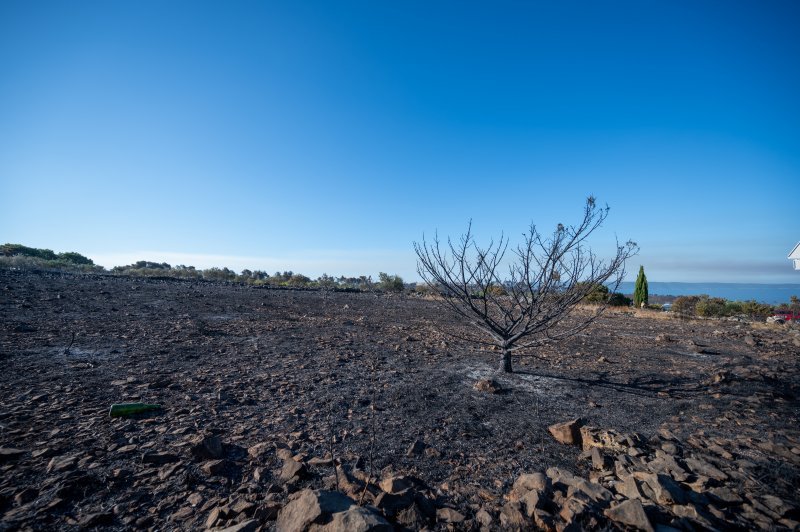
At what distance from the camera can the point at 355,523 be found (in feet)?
6.29

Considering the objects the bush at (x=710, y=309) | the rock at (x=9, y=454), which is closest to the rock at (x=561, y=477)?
the rock at (x=9, y=454)

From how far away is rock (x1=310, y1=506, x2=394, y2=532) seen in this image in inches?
74.7

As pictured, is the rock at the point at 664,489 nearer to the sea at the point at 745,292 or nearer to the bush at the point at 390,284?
the sea at the point at 745,292

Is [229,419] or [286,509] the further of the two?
[229,419]

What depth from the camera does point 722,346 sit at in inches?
365

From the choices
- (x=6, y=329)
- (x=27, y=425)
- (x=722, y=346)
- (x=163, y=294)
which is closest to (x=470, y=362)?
(x=27, y=425)

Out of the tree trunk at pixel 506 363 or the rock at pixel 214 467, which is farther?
the tree trunk at pixel 506 363

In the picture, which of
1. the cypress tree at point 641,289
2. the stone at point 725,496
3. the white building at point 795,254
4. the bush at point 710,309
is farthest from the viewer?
the cypress tree at point 641,289

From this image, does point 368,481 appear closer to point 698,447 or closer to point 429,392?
point 429,392

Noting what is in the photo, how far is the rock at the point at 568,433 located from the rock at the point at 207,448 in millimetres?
3471

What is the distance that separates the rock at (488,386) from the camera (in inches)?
195

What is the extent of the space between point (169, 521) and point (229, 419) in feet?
4.90

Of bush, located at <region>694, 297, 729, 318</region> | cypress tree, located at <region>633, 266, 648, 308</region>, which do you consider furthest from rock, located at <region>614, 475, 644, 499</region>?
cypress tree, located at <region>633, 266, 648, 308</region>

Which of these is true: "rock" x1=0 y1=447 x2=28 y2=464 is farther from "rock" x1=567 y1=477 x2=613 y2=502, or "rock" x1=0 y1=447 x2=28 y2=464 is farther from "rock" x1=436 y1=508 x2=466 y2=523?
"rock" x1=567 y1=477 x2=613 y2=502
